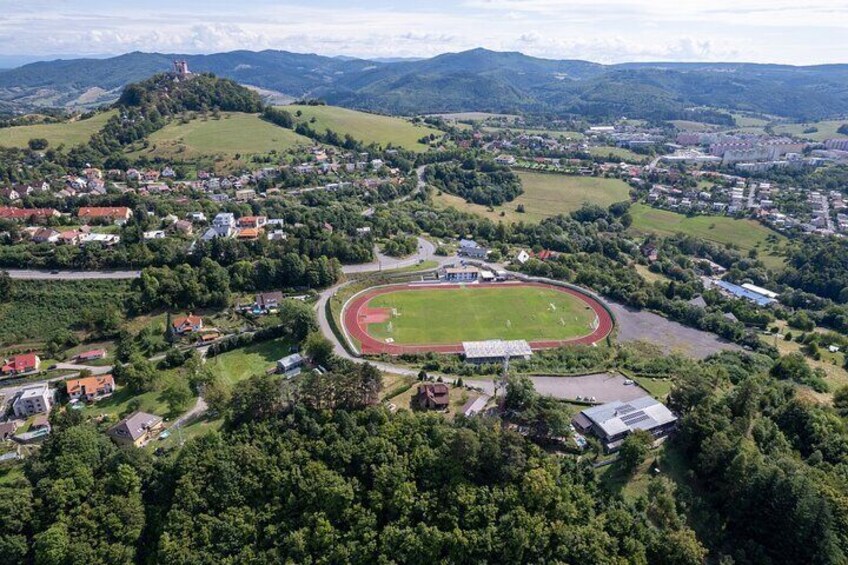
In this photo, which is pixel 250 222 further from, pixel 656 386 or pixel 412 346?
pixel 656 386

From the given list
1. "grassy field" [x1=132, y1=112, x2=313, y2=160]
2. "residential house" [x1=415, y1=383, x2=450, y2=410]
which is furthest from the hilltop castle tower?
"residential house" [x1=415, y1=383, x2=450, y2=410]

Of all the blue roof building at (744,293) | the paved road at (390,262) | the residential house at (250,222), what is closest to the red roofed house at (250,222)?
the residential house at (250,222)

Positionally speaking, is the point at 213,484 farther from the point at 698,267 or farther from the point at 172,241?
the point at 698,267

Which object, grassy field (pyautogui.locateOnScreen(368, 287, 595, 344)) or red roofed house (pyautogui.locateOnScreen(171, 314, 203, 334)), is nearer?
red roofed house (pyautogui.locateOnScreen(171, 314, 203, 334))

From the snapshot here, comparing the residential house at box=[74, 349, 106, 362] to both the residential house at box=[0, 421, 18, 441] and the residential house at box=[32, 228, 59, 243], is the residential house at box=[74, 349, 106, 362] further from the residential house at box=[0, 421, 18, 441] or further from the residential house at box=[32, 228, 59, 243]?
the residential house at box=[32, 228, 59, 243]

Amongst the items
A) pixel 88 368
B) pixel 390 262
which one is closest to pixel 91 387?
pixel 88 368

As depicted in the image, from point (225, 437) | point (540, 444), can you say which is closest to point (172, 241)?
point (225, 437)
